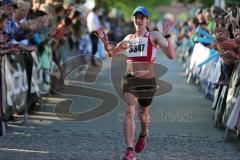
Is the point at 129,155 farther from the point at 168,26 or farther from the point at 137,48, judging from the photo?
the point at 168,26

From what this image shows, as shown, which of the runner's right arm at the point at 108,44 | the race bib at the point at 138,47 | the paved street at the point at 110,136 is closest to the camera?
the race bib at the point at 138,47

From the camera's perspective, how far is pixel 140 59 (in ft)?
29.2

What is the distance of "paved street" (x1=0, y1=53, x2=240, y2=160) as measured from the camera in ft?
30.1

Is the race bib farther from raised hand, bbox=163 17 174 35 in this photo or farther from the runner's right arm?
raised hand, bbox=163 17 174 35

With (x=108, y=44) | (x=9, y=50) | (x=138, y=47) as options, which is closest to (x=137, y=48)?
(x=138, y=47)

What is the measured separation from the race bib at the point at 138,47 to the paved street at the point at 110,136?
4.24 ft

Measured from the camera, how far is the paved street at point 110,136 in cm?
916

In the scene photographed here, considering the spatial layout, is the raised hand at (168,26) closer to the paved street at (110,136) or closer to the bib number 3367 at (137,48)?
the bib number 3367 at (137,48)

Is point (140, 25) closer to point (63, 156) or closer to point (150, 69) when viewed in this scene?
point (150, 69)

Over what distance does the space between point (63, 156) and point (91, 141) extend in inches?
52.1

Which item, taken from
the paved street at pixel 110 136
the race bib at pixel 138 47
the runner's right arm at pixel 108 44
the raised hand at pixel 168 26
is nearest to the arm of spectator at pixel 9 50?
the paved street at pixel 110 136

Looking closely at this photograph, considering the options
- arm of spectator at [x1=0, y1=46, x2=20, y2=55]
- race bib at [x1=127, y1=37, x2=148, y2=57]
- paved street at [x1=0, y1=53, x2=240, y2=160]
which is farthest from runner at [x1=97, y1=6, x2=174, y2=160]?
arm of spectator at [x1=0, y1=46, x2=20, y2=55]

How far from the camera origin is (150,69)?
8.97m

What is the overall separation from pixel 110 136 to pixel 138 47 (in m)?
2.28
